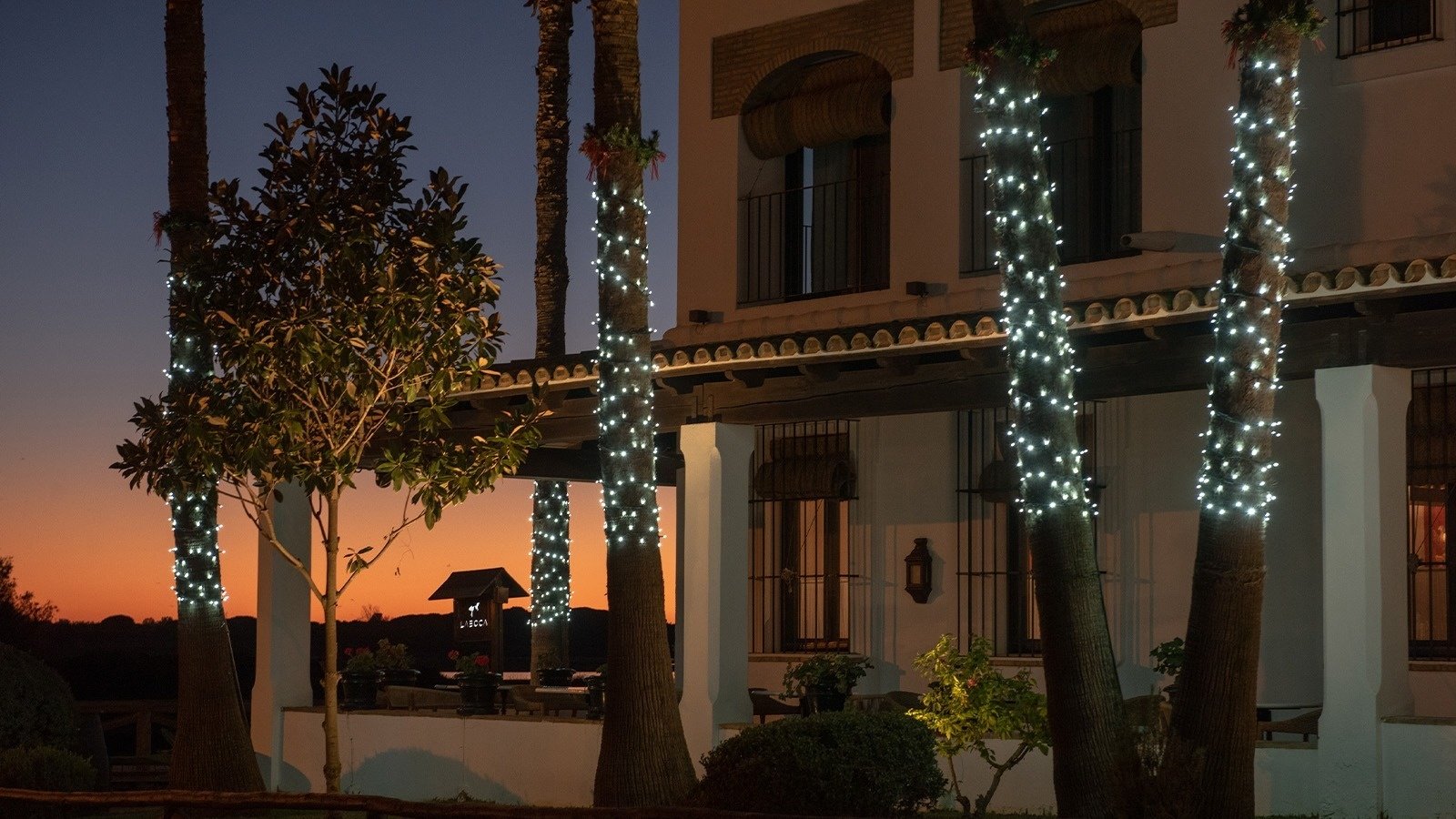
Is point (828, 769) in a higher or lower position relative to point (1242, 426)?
lower

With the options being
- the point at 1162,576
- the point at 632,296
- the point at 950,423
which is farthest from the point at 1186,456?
the point at 632,296

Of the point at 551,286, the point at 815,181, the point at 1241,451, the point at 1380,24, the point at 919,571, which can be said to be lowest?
the point at 919,571

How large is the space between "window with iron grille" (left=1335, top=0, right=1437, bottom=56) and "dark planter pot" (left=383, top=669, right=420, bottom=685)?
12224mm

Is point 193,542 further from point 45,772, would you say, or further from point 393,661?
point 393,661

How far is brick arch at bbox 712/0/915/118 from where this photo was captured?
17578mm

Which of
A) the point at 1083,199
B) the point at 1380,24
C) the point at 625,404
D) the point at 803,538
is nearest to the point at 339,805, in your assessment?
the point at 625,404

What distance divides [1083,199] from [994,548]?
3338 millimetres

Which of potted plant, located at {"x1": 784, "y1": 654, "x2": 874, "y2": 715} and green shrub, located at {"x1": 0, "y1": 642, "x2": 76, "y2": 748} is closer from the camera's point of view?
potted plant, located at {"x1": 784, "y1": 654, "x2": 874, "y2": 715}

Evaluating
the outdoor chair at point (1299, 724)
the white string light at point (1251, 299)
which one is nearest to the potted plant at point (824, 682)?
the outdoor chair at point (1299, 724)

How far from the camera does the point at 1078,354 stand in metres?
13.5

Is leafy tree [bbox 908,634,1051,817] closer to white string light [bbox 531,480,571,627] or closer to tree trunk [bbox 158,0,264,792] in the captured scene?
tree trunk [bbox 158,0,264,792]

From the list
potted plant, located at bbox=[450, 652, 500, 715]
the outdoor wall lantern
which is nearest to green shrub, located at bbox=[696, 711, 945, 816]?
the outdoor wall lantern

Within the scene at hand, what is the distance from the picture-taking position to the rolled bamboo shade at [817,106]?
18.1 m

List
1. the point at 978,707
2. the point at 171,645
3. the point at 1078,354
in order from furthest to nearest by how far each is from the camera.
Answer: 1. the point at 171,645
2. the point at 1078,354
3. the point at 978,707
